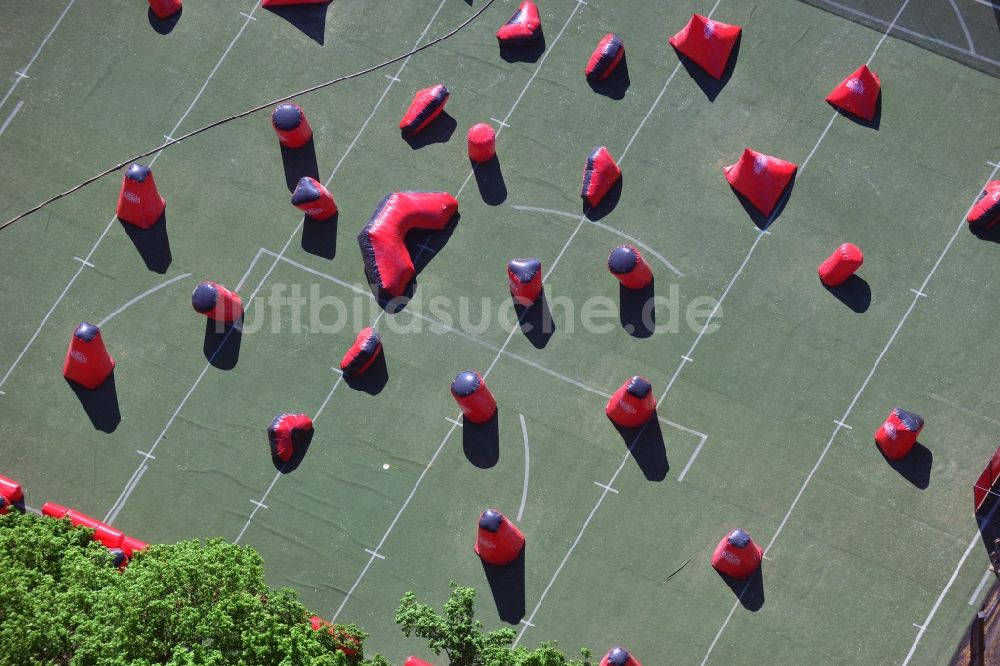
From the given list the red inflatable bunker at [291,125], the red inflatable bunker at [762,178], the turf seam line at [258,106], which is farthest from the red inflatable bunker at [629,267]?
the red inflatable bunker at [291,125]

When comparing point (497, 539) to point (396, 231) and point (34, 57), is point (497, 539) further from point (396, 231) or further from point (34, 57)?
point (34, 57)

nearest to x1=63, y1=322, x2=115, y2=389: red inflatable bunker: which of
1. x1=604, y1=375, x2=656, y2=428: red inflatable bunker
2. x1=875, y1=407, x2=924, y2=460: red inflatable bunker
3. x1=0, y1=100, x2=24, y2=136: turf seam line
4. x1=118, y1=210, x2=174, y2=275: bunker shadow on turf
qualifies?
x1=118, y1=210, x2=174, y2=275: bunker shadow on turf

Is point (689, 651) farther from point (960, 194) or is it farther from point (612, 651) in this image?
point (960, 194)

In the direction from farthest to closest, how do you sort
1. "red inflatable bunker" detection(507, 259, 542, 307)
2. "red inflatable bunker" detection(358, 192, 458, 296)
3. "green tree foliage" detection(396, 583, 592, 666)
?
"red inflatable bunker" detection(358, 192, 458, 296) → "red inflatable bunker" detection(507, 259, 542, 307) → "green tree foliage" detection(396, 583, 592, 666)

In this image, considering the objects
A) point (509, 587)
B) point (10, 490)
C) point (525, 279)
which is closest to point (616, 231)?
point (525, 279)

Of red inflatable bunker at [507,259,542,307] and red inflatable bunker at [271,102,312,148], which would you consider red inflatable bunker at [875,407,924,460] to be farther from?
red inflatable bunker at [271,102,312,148]

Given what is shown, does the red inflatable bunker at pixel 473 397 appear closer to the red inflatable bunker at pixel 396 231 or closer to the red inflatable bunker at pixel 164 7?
the red inflatable bunker at pixel 396 231
